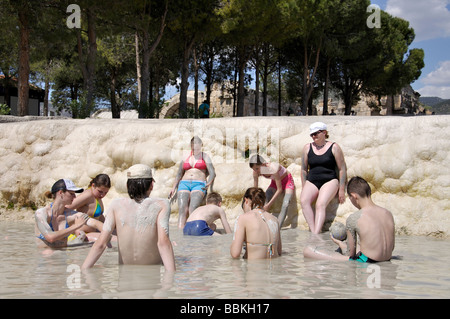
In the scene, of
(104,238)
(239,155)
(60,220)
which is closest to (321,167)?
(239,155)

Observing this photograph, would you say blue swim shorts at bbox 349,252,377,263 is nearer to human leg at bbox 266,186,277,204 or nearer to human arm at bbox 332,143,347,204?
human arm at bbox 332,143,347,204

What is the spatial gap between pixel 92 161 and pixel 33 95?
108 feet

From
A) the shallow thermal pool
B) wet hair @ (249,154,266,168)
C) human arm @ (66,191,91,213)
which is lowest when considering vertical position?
the shallow thermal pool

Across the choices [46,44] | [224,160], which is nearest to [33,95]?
[46,44]

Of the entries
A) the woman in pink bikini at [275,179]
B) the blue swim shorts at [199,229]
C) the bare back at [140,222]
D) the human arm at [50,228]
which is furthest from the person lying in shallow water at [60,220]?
the woman in pink bikini at [275,179]

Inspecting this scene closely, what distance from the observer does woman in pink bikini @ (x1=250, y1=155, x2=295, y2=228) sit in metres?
7.94

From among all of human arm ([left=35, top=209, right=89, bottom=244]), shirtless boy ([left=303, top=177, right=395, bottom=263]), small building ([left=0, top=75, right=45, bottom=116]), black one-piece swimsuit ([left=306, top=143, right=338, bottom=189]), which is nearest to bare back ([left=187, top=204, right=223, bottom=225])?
black one-piece swimsuit ([left=306, top=143, right=338, bottom=189])

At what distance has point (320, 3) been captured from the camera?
2672 centimetres

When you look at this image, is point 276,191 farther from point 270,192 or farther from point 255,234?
point 255,234

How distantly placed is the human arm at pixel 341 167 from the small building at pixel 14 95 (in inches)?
1248

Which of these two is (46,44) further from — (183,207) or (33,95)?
(33,95)

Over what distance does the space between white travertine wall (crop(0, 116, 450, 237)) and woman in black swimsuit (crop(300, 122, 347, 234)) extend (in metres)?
0.44

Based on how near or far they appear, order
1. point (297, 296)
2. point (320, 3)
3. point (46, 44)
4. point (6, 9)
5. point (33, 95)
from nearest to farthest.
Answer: point (297, 296) → point (6, 9) → point (46, 44) → point (320, 3) → point (33, 95)

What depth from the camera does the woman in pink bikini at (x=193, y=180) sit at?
27.9ft
